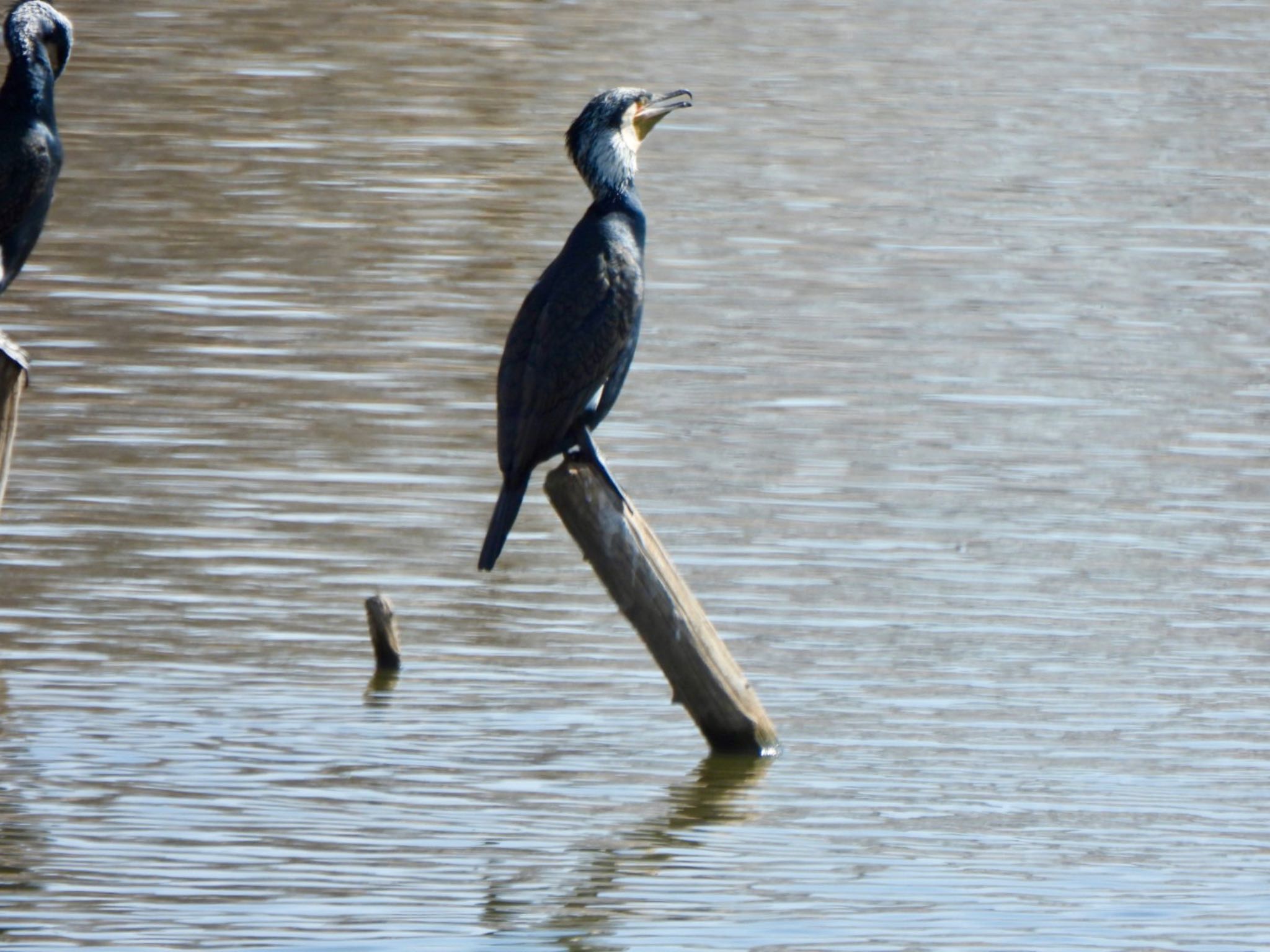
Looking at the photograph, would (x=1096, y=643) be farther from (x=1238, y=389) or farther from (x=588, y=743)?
(x=1238, y=389)

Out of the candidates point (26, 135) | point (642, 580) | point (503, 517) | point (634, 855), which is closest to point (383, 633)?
point (503, 517)

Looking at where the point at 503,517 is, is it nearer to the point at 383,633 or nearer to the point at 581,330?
the point at 581,330

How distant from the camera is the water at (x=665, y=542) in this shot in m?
5.84

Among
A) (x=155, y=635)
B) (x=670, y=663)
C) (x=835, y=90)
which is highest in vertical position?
(x=670, y=663)

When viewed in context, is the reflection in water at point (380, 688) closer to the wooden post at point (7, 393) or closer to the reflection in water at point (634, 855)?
the reflection in water at point (634, 855)

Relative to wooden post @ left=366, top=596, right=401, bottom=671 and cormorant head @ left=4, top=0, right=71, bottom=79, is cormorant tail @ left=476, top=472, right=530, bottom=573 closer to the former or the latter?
wooden post @ left=366, top=596, right=401, bottom=671

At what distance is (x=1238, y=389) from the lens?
10812 mm

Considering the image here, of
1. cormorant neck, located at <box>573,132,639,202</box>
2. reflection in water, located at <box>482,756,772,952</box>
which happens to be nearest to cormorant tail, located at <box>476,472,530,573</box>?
reflection in water, located at <box>482,756,772,952</box>

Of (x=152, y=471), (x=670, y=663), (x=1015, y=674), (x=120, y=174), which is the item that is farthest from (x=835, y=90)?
(x=670, y=663)

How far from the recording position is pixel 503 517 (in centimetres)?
635

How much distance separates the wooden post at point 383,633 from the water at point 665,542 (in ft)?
0.25

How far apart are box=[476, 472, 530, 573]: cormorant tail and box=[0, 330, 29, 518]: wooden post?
1053mm

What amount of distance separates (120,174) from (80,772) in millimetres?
8767

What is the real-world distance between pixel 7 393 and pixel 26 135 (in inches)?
59.5
